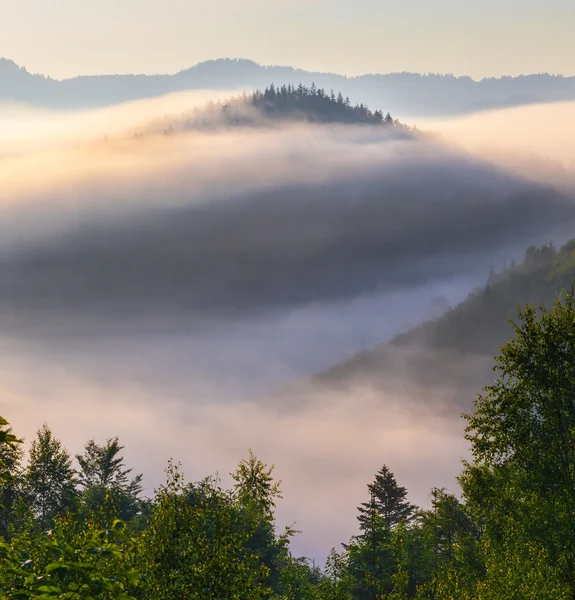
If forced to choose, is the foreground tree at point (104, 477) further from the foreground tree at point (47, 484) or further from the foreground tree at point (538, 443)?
the foreground tree at point (538, 443)

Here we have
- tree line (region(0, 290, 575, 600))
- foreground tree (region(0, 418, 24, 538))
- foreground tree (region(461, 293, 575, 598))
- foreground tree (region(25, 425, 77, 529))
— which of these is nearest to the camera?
tree line (region(0, 290, 575, 600))

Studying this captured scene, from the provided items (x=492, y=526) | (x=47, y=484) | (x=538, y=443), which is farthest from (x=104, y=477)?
(x=538, y=443)

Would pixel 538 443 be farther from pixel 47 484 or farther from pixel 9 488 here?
pixel 47 484

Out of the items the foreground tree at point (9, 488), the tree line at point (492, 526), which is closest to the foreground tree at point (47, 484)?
the foreground tree at point (9, 488)

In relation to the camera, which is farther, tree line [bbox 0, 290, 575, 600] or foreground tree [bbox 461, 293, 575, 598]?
foreground tree [bbox 461, 293, 575, 598]

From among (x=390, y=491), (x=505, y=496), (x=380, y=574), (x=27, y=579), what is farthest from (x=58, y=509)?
(x=27, y=579)

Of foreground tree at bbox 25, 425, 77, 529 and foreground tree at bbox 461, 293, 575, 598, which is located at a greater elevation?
foreground tree at bbox 25, 425, 77, 529

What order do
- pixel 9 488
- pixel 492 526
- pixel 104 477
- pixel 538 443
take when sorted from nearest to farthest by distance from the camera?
pixel 538 443, pixel 492 526, pixel 9 488, pixel 104 477

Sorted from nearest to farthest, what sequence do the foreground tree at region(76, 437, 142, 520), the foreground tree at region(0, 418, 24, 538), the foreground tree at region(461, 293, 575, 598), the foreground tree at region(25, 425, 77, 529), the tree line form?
the tree line
the foreground tree at region(461, 293, 575, 598)
the foreground tree at region(0, 418, 24, 538)
the foreground tree at region(25, 425, 77, 529)
the foreground tree at region(76, 437, 142, 520)

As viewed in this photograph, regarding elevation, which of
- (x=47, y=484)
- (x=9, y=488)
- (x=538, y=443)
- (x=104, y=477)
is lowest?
(x=538, y=443)

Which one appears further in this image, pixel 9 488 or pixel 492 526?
pixel 9 488

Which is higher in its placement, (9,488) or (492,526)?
(9,488)

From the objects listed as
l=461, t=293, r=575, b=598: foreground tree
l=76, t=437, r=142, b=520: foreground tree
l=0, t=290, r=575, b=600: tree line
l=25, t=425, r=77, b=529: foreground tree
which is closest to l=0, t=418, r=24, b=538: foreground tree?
l=25, t=425, r=77, b=529: foreground tree

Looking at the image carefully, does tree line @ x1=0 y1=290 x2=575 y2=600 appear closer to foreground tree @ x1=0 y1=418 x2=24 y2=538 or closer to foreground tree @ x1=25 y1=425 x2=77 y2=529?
foreground tree @ x1=0 y1=418 x2=24 y2=538
